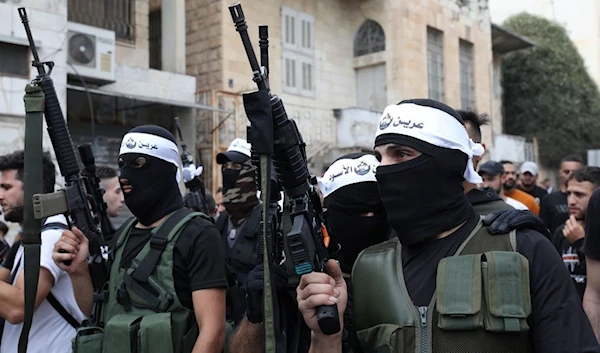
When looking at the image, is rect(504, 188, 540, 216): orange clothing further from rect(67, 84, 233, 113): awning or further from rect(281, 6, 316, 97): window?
rect(281, 6, 316, 97): window

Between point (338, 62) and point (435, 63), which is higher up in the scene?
point (435, 63)

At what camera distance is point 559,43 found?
2366cm

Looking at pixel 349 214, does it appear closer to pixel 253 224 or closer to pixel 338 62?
pixel 253 224

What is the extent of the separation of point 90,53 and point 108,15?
1.77 meters

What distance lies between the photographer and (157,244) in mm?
2596

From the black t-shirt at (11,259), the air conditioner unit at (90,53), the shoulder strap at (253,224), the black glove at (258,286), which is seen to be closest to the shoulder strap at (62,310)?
the black t-shirt at (11,259)

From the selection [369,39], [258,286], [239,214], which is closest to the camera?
[258,286]

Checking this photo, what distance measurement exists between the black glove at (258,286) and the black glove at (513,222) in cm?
62

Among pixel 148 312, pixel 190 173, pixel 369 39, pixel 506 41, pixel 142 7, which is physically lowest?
pixel 148 312

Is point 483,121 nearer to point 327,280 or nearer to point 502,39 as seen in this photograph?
point 327,280

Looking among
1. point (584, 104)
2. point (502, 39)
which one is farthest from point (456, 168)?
point (584, 104)

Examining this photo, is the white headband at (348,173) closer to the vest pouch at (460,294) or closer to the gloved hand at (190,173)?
the vest pouch at (460,294)

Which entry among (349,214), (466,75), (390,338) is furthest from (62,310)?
(466,75)

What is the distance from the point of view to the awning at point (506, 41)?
20438mm
